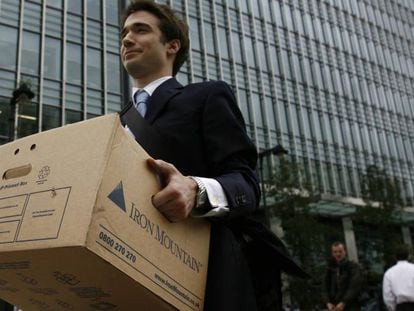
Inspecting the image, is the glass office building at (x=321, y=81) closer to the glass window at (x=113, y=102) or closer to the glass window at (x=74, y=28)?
the glass window at (x=113, y=102)

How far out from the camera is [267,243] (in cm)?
168

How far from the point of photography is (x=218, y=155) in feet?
5.54

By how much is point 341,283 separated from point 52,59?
20135 millimetres

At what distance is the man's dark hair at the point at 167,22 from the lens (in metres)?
2.13

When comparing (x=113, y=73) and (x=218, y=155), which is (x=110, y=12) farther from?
(x=218, y=155)

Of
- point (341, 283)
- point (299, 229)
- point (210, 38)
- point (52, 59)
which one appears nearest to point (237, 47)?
point (210, 38)

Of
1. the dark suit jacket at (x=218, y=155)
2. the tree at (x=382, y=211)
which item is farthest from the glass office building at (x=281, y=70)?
the dark suit jacket at (x=218, y=155)

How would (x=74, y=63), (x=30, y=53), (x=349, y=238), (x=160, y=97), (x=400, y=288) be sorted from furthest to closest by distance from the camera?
A: 1. (x=349, y=238)
2. (x=74, y=63)
3. (x=30, y=53)
4. (x=400, y=288)
5. (x=160, y=97)

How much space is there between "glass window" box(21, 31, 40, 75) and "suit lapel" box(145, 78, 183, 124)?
22452 mm

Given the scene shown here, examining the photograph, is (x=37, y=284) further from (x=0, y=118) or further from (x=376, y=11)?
(x=376, y=11)

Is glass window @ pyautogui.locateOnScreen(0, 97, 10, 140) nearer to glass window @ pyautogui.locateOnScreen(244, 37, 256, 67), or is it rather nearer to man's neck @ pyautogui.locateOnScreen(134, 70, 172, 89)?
glass window @ pyautogui.locateOnScreen(244, 37, 256, 67)

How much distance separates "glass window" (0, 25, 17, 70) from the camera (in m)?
22.3

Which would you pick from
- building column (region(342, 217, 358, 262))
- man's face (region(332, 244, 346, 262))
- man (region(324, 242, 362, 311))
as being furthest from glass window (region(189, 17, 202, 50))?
man (region(324, 242, 362, 311))

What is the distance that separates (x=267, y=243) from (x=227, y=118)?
1.44 feet
